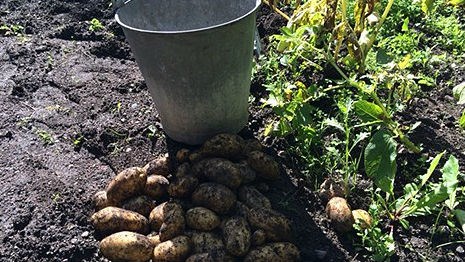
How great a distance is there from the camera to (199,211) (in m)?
2.27

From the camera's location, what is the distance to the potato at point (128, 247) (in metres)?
2.19

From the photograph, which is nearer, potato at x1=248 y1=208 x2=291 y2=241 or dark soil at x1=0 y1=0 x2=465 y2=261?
potato at x1=248 y1=208 x2=291 y2=241

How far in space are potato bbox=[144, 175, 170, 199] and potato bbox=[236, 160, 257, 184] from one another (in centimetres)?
38

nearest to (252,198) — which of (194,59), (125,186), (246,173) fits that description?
(246,173)

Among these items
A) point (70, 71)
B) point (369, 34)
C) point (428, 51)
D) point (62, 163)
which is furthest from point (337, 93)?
point (70, 71)

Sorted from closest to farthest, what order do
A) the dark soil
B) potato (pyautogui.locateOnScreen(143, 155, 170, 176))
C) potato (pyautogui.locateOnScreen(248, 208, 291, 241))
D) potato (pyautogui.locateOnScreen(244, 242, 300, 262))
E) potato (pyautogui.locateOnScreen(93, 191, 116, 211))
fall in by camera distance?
potato (pyautogui.locateOnScreen(244, 242, 300, 262)) < potato (pyautogui.locateOnScreen(248, 208, 291, 241)) < the dark soil < potato (pyautogui.locateOnScreen(93, 191, 116, 211)) < potato (pyautogui.locateOnScreen(143, 155, 170, 176))

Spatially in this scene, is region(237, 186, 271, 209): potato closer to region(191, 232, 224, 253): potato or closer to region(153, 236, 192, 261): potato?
region(191, 232, 224, 253): potato

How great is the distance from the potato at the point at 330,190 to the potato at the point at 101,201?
1.07 m

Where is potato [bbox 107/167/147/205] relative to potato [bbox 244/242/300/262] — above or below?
above

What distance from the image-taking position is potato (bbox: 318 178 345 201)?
2478 mm

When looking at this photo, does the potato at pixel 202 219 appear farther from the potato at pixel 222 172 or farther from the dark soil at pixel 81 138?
the dark soil at pixel 81 138

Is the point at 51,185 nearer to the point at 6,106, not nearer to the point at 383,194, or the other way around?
the point at 6,106

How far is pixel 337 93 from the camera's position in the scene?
305 centimetres

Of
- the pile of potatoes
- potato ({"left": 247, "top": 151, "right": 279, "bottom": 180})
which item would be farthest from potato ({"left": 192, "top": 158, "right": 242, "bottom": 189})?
potato ({"left": 247, "top": 151, "right": 279, "bottom": 180})
